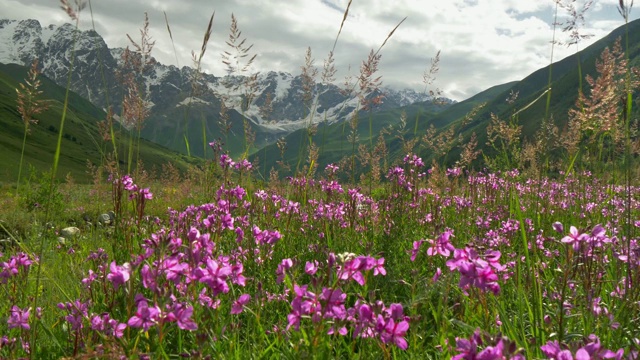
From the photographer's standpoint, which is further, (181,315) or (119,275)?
(119,275)

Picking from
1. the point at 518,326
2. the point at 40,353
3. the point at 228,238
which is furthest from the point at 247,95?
the point at 518,326

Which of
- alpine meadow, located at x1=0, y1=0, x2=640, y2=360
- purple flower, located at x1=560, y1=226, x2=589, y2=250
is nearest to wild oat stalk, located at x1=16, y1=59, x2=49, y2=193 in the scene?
alpine meadow, located at x1=0, y1=0, x2=640, y2=360

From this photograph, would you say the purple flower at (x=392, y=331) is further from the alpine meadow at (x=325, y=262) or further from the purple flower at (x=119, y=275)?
the purple flower at (x=119, y=275)

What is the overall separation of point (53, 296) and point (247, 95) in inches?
126

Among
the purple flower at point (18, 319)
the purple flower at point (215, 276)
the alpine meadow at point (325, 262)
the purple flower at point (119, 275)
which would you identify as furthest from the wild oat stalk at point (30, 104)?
the purple flower at point (215, 276)

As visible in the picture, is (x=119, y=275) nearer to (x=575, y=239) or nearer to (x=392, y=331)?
(x=392, y=331)

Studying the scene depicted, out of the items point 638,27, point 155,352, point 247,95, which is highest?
point 638,27

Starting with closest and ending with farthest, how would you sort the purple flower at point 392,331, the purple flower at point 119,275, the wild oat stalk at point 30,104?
the purple flower at point 392,331 < the purple flower at point 119,275 < the wild oat stalk at point 30,104

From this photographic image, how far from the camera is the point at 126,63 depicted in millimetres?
4688

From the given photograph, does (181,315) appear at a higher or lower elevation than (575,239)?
lower

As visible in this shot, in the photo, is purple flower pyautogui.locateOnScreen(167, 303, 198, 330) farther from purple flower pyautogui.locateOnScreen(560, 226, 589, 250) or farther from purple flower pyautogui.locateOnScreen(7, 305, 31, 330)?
purple flower pyautogui.locateOnScreen(560, 226, 589, 250)

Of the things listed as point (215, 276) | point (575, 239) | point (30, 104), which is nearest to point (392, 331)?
point (215, 276)

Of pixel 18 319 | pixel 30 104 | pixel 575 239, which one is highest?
pixel 30 104

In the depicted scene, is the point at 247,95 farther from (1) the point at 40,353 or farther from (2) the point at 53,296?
(1) the point at 40,353
